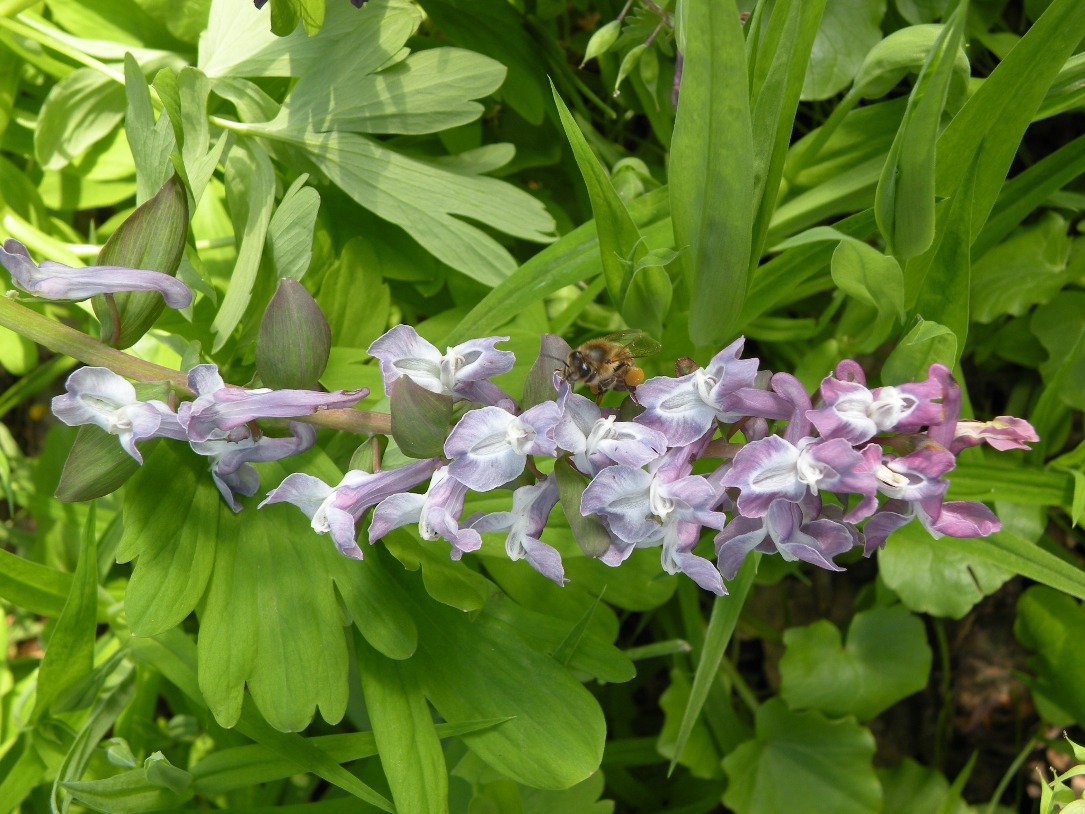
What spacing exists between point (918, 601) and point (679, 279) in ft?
2.20

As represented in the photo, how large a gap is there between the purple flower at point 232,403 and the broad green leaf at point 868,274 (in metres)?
0.52

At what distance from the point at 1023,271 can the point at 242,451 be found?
4.15 ft

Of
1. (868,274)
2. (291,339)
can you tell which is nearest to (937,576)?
(868,274)

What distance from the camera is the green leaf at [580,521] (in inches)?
30.3

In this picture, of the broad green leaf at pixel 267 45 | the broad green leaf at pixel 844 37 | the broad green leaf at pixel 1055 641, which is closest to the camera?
the broad green leaf at pixel 267 45

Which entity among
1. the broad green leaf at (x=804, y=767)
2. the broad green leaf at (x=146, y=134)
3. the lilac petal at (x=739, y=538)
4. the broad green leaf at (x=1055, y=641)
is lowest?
the broad green leaf at (x=804, y=767)

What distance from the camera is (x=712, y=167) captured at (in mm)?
897

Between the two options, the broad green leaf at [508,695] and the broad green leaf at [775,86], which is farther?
the broad green leaf at [508,695]

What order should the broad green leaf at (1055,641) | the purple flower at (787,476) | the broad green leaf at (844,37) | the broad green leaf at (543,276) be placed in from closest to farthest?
1. the purple flower at (787,476)
2. the broad green leaf at (543,276)
3. the broad green leaf at (844,37)
4. the broad green leaf at (1055,641)

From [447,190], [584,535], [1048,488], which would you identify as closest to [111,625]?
[447,190]

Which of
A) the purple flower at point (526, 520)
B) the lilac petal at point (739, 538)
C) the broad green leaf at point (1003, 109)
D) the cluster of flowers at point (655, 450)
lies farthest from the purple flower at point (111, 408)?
the broad green leaf at point (1003, 109)

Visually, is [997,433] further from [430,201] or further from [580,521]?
[430,201]

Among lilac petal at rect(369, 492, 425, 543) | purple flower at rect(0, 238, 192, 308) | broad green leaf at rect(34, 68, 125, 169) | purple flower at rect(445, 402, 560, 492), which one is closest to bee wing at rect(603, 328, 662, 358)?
purple flower at rect(445, 402, 560, 492)

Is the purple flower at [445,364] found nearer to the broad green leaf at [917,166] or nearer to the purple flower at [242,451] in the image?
the purple flower at [242,451]
